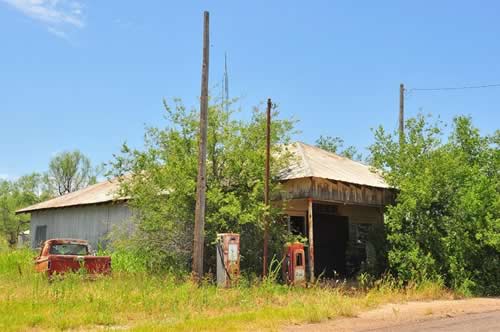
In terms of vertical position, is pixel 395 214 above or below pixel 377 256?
above

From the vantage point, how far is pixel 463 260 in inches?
604

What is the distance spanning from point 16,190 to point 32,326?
5246 centimetres

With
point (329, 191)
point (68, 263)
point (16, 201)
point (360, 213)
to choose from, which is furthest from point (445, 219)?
point (16, 201)

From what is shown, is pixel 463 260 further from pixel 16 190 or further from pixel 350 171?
pixel 16 190

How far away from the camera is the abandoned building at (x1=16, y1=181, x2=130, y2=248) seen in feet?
79.8

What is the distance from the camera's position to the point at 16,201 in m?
53.9

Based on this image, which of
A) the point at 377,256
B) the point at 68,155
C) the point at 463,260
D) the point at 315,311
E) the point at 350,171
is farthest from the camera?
the point at 68,155

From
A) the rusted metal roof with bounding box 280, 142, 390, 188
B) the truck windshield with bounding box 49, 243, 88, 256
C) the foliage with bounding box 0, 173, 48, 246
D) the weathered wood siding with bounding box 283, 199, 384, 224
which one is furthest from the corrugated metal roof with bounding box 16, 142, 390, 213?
the foliage with bounding box 0, 173, 48, 246

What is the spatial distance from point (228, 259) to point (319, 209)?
A: 667cm

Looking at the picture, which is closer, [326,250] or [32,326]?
[32,326]

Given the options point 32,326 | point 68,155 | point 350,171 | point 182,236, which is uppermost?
point 68,155

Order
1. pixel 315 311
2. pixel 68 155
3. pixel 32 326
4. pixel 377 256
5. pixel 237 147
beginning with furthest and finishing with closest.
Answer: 1. pixel 68 155
2. pixel 377 256
3. pixel 237 147
4. pixel 315 311
5. pixel 32 326

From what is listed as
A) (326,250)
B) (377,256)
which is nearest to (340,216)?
(326,250)

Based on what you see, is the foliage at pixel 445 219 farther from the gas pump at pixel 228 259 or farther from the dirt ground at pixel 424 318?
the gas pump at pixel 228 259
